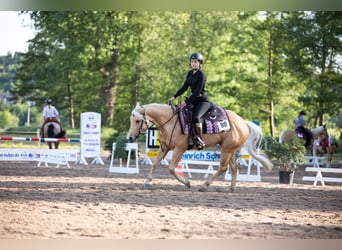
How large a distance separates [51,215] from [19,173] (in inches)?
161

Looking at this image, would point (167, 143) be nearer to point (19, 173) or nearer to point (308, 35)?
point (19, 173)

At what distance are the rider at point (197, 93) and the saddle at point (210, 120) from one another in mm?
72

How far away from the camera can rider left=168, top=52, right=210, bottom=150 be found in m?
7.31

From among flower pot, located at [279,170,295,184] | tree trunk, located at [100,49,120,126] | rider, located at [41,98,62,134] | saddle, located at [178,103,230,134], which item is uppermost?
tree trunk, located at [100,49,120,126]

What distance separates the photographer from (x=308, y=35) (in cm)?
1633

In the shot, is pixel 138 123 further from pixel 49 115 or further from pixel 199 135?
pixel 49 115

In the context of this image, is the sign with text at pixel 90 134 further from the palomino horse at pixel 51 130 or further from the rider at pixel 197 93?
the rider at pixel 197 93

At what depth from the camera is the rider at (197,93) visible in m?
7.31

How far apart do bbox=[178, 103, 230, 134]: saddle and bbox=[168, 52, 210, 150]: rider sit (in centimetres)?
7

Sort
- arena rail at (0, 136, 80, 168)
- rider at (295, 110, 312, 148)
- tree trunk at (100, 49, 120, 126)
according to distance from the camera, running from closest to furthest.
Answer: arena rail at (0, 136, 80, 168)
rider at (295, 110, 312, 148)
tree trunk at (100, 49, 120, 126)

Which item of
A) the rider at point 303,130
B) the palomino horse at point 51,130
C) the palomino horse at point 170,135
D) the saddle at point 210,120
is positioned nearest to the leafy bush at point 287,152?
the palomino horse at point 170,135

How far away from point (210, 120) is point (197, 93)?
45 centimetres

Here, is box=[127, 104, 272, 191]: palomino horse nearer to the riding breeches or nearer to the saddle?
the saddle

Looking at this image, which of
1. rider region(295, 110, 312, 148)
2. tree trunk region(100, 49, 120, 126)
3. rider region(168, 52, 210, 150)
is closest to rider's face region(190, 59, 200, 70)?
rider region(168, 52, 210, 150)
